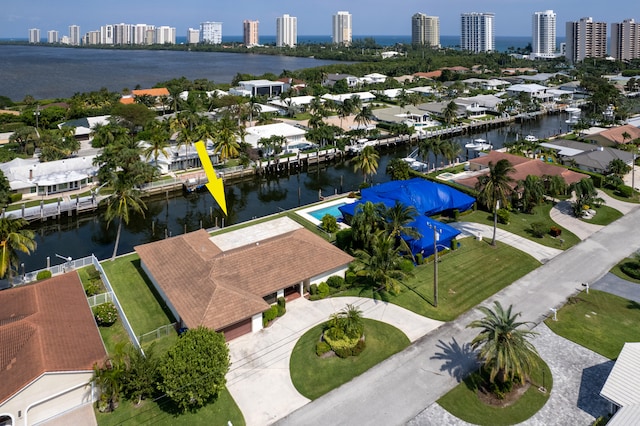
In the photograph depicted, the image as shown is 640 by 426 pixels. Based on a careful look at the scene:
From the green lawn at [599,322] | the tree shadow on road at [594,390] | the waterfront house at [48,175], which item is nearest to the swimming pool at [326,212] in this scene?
the green lawn at [599,322]

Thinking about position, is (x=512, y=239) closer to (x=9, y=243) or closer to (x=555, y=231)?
(x=555, y=231)

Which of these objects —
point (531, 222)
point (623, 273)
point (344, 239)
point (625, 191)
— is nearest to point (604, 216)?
point (531, 222)

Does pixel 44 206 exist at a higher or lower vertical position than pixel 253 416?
higher

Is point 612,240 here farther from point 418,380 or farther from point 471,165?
point 418,380

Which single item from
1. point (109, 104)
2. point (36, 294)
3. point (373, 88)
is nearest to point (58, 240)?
point (36, 294)

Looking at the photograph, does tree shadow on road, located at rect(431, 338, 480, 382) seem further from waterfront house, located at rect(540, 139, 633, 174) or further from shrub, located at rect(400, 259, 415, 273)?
waterfront house, located at rect(540, 139, 633, 174)
